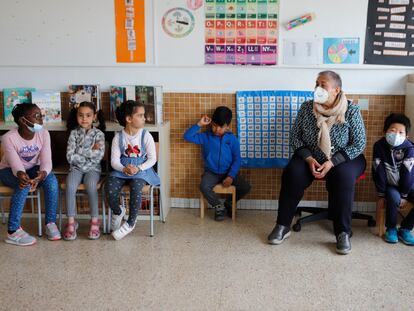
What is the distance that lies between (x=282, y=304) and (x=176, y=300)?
0.55 metres

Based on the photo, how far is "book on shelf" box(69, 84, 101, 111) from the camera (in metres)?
3.89

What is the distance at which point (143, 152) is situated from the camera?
3553 mm

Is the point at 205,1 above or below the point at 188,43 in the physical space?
above

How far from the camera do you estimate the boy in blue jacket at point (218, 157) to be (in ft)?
12.4

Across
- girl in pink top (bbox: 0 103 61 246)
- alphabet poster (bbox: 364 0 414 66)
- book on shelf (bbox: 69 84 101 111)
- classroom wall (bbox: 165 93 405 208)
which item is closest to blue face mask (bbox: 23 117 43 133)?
girl in pink top (bbox: 0 103 61 246)

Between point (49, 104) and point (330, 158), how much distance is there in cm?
218

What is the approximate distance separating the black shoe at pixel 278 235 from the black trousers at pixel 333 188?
35mm

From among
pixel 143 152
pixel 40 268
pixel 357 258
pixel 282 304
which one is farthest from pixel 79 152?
pixel 357 258

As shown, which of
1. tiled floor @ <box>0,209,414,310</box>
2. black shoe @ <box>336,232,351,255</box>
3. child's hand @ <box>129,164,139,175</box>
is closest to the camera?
tiled floor @ <box>0,209,414,310</box>

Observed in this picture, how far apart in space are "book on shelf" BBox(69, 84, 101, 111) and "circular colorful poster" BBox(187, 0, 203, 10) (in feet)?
3.17

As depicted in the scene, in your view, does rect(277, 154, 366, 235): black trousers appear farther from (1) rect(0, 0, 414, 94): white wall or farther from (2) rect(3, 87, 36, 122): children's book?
(2) rect(3, 87, 36, 122): children's book

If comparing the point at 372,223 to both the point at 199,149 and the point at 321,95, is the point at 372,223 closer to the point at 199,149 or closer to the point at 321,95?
the point at 321,95

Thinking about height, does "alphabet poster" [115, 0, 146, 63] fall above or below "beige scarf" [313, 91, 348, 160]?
above

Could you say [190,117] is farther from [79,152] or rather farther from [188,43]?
[79,152]
